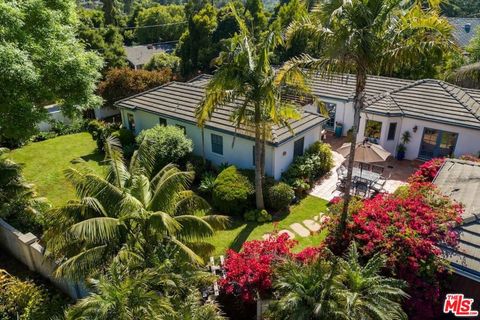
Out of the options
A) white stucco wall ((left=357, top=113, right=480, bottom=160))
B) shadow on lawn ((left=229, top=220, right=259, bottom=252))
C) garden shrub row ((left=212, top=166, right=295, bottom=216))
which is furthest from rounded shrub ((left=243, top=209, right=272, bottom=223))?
white stucco wall ((left=357, top=113, right=480, bottom=160))

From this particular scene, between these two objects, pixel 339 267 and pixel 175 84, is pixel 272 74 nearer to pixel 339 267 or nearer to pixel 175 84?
pixel 339 267

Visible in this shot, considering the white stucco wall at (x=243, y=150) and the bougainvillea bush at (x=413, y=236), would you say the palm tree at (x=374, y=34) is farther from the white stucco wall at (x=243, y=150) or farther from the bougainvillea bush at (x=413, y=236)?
the white stucco wall at (x=243, y=150)

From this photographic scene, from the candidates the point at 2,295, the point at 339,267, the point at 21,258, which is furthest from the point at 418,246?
the point at 21,258

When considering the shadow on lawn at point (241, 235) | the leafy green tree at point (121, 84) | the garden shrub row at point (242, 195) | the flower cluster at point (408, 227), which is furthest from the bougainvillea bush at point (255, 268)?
the leafy green tree at point (121, 84)

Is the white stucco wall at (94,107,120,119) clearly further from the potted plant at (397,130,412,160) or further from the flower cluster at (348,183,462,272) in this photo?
the flower cluster at (348,183,462,272)

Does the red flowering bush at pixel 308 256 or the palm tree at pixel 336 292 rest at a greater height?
the palm tree at pixel 336 292

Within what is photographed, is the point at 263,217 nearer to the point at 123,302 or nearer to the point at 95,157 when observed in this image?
the point at 123,302
